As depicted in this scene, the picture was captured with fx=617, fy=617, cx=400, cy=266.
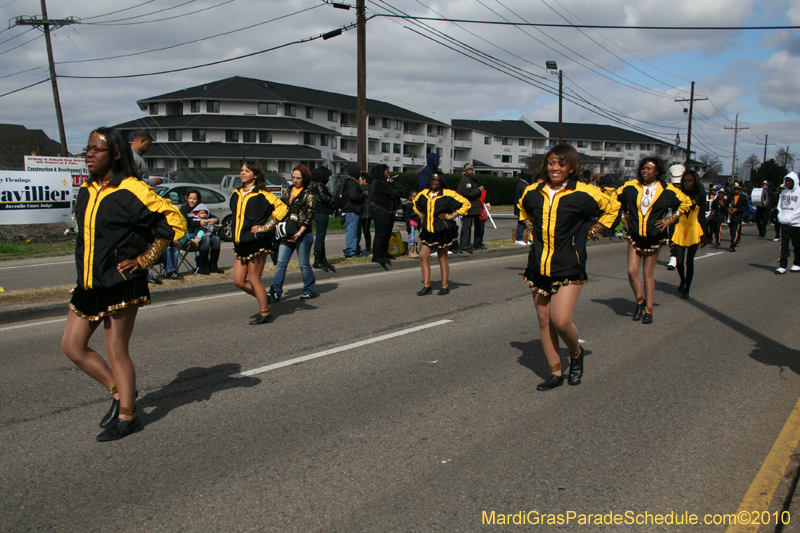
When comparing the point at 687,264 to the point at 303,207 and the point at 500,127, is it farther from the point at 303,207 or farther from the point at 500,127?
the point at 500,127

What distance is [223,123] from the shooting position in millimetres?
Result: 56438

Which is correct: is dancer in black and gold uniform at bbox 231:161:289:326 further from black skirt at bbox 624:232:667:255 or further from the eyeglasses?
black skirt at bbox 624:232:667:255

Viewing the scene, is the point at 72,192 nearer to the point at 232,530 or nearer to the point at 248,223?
the point at 248,223

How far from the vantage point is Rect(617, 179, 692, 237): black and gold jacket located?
769 cm

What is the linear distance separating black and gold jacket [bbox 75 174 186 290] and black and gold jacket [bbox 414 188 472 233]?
18.2 ft

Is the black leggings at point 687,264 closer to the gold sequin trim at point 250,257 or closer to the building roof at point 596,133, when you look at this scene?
the gold sequin trim at point 250,257

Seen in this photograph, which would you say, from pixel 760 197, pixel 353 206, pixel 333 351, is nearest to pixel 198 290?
pixel 353 206

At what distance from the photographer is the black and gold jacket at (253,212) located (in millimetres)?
7219

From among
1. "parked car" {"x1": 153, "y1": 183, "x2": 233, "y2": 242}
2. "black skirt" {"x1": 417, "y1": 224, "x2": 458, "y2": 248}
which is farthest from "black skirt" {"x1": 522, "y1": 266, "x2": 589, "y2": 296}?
"parked car" {"x1": 153, "y1": 183, "x2": 233, "y2": 242}

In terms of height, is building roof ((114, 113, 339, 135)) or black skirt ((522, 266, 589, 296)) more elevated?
building roof ((114, 113, 339, 135))

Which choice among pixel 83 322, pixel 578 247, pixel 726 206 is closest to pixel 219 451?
pixel 83 322

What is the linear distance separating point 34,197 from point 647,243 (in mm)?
14233

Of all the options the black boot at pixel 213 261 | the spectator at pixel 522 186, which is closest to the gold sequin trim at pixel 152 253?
the black boot at pixel 213 261

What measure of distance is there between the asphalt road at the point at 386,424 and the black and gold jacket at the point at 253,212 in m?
1.12
